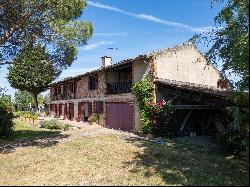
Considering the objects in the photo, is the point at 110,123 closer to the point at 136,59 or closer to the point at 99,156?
the point at 136,59

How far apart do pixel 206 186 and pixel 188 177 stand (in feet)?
3.84

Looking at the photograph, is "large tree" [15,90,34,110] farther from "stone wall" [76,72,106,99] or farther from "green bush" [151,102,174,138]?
"green bush" [151,102,174,138]

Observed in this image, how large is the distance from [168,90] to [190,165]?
976 cm

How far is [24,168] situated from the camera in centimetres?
1512

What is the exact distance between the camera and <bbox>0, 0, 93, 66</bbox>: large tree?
760 inches

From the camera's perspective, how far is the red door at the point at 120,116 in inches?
1054

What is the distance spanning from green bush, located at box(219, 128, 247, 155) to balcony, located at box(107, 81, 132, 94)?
11.0 metres

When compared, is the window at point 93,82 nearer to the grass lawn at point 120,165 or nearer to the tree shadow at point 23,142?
the tree shadow at point 23,142

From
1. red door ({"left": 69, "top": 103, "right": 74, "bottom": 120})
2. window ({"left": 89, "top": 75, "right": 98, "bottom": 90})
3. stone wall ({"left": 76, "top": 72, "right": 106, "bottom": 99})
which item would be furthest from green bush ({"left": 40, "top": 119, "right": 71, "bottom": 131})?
red door ({"left": 69, "top": 103, "right": 74, "bottom": 120})

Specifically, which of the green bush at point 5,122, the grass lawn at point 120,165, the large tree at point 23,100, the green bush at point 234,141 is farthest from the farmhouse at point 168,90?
the large tree at point 23,100

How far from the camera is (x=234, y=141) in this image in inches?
658

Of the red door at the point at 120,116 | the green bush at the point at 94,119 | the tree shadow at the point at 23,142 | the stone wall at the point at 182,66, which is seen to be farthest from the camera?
the green bush at the point at 94,119

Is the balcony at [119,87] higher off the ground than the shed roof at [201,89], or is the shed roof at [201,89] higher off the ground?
the balcony at [119,87]

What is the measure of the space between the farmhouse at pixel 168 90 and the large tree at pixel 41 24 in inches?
224
